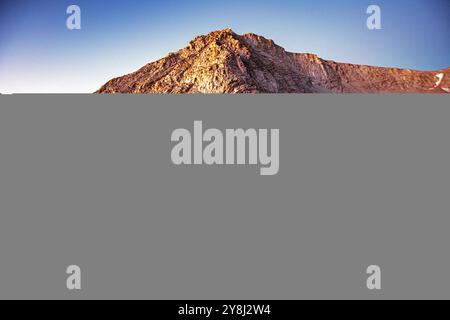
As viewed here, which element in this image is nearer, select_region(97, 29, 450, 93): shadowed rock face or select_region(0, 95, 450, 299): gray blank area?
select_region(0, 95, 450, 299): gray blank area

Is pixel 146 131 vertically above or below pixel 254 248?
above

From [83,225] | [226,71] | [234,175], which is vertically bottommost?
Answer: [83,225]

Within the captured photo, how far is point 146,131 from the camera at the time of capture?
4.55m

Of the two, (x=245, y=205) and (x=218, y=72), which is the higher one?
(x=218, y=72)

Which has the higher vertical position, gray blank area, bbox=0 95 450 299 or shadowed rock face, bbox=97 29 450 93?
shadowed rock face, bbox=97 29 450 93

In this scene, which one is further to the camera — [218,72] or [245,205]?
[218,72]

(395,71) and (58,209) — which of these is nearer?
(58,209)

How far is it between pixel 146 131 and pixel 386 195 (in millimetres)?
2192

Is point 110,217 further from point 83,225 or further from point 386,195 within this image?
point 386,195

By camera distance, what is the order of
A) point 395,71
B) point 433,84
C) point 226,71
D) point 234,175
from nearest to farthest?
1. point 234,175
2. point 226,71
3. point 433,84
4. point 395,71

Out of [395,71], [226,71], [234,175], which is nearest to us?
[234,175]

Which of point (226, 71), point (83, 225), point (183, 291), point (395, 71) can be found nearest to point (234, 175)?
point (183, 291)

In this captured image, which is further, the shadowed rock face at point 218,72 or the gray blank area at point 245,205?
the shadowed rock face at point 218,72

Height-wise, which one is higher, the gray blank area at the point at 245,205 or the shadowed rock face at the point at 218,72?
the shadowed rock face at the point at 218,72
